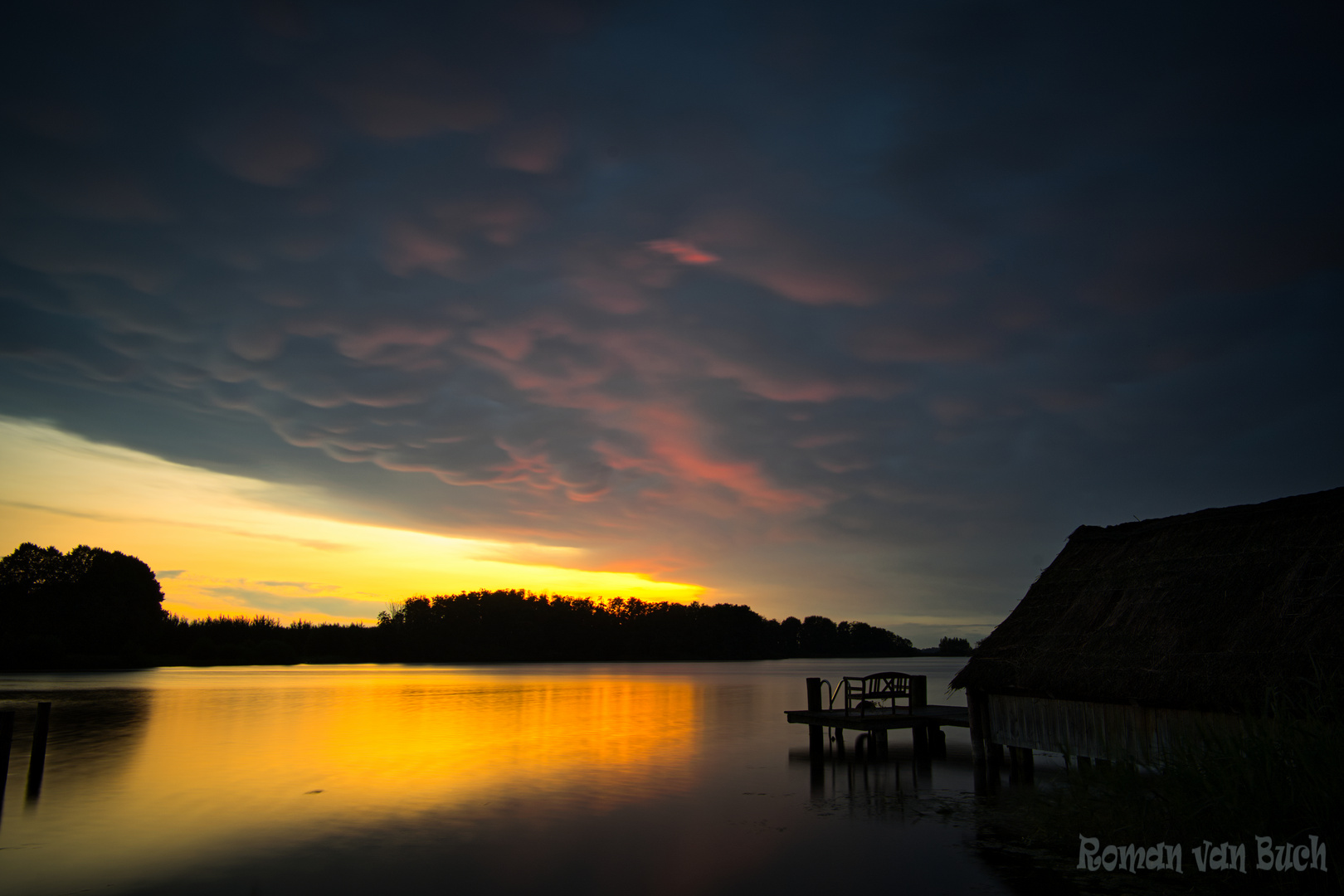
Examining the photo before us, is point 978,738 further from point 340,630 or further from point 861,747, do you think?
point 340,630

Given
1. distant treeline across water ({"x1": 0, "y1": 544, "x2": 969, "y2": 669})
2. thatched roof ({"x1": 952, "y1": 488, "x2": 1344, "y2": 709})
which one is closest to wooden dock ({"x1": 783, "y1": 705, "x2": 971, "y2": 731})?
thatched roof ({"x1": 952, "y1": 488, "x2": 1344, "y2": 709})

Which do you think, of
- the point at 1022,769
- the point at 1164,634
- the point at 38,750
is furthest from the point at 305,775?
the point at 1164,634

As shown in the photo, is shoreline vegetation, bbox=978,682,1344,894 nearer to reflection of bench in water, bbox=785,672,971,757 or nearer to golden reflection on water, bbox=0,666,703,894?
reflection of bench in water, bbox=785,672,971,757

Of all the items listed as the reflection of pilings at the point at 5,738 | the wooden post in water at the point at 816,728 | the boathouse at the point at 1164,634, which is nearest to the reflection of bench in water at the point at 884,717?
the wooden post in water at the point at 816,728

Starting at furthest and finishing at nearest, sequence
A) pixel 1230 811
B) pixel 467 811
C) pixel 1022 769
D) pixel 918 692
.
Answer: pixel 918 692, pixel 1022 769, pixel 467 811, pixel 1230 811

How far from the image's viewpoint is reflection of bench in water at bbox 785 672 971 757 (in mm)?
24141

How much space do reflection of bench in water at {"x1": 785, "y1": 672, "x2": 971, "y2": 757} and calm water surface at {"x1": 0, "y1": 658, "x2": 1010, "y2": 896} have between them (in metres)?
0.92

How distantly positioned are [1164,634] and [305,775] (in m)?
23.3

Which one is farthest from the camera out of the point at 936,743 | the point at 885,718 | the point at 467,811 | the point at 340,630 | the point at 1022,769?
the point at 340,630

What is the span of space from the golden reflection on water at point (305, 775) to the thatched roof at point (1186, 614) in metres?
10.7

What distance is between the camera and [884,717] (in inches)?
949

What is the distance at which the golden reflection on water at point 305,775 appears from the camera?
1603cm

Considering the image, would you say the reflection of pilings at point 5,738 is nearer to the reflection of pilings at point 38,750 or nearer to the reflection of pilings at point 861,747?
the reflection of pilings at point 38,750

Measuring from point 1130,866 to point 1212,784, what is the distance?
1.98m
